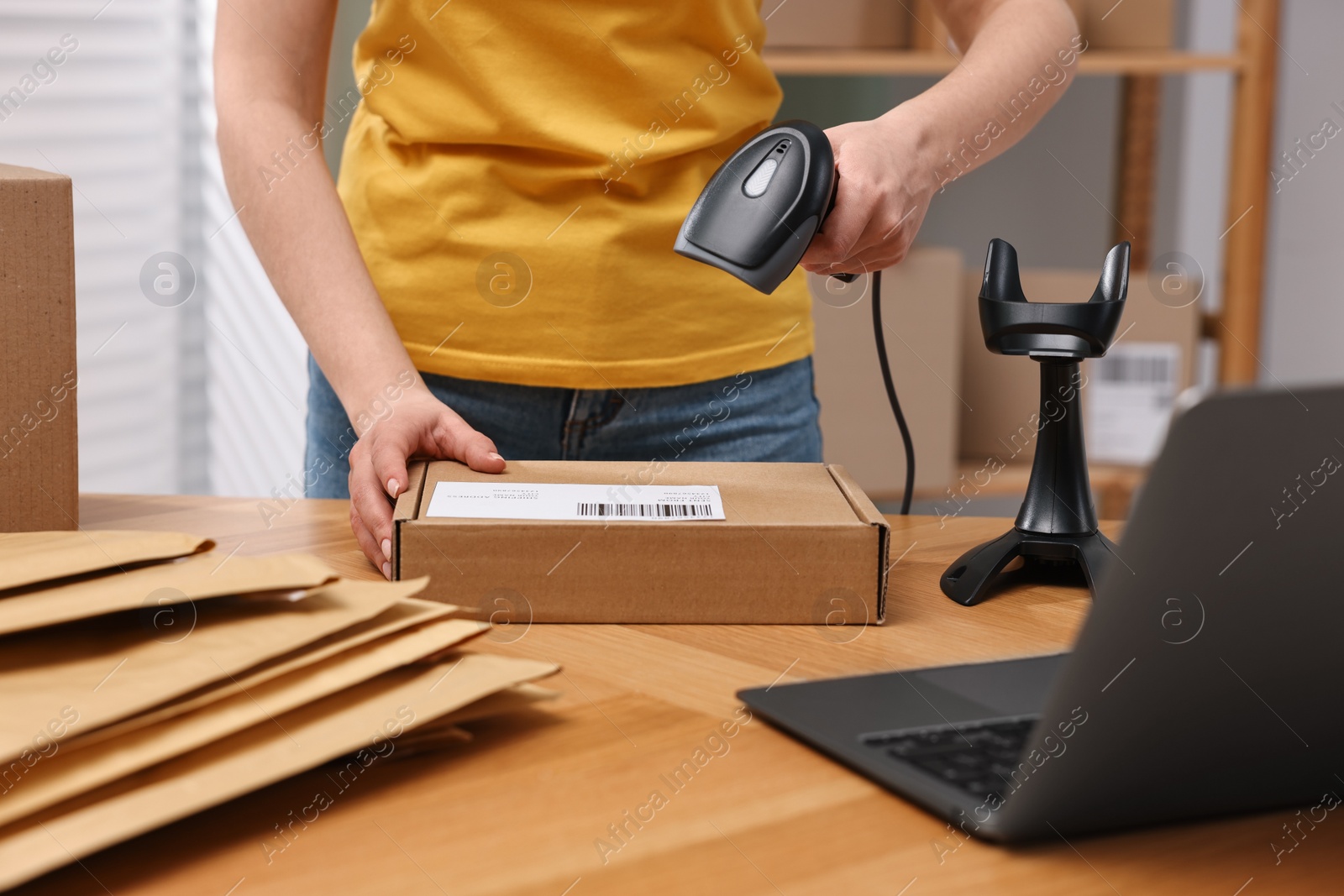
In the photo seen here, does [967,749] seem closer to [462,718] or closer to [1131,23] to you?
[462,718]

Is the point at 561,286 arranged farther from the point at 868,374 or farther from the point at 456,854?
the point at 868,374

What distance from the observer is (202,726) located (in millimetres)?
430

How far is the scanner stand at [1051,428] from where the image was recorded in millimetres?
730

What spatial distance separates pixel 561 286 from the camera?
3.20 feet

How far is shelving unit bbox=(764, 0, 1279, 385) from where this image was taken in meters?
1.94

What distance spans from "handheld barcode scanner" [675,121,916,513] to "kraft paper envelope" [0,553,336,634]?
0.30 metres

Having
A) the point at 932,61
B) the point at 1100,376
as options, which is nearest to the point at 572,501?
the point at 932,61

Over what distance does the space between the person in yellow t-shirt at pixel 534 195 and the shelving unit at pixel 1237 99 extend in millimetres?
970

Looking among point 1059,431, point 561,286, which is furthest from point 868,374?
point 1059,431

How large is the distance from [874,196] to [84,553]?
1.55 ft

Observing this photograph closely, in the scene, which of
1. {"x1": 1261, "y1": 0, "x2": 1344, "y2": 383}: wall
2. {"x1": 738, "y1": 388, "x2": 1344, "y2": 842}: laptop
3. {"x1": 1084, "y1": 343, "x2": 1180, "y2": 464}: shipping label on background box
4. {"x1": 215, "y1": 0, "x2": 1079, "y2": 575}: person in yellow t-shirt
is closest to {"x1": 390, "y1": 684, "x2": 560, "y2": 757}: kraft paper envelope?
{"x1": 738, "y1": 388, "x2": 1344, "y2": 842}: laptop

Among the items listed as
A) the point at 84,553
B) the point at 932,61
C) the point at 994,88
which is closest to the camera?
A: the point at 84,553

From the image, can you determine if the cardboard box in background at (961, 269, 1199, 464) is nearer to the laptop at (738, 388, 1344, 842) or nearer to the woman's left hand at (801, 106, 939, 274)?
the woman's left hand at (801, 106, 939, 274)

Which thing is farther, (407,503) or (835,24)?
(835,24)
